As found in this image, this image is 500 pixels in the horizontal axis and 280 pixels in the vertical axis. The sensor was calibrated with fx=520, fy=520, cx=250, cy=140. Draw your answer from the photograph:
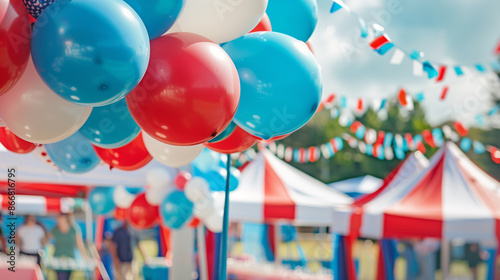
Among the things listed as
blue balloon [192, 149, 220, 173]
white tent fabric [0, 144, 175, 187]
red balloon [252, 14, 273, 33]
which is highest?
red balloon [252, 14, 273, 33]

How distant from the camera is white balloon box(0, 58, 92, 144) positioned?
1.87 metres

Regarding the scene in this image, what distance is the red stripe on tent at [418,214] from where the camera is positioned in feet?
16.9

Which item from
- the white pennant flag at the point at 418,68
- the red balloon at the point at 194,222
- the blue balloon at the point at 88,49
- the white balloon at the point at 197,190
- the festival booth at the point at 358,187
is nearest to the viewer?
the blue balloon at the point at 88,49

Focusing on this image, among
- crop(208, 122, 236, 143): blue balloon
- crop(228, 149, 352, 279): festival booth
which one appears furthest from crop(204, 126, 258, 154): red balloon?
crop(228, 149, 352, 279): festival booth

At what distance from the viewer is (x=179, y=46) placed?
1.77 m

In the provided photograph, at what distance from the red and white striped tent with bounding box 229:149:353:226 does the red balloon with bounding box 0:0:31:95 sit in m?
5.17

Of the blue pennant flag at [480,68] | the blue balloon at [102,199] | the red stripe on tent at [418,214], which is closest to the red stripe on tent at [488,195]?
the red stripe on tent at [418,214]

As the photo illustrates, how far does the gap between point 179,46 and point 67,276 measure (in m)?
6.34

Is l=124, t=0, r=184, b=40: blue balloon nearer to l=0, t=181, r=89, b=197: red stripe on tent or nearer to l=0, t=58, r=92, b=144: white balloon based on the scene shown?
l=0, t=58, r=92, b=144: white balloon

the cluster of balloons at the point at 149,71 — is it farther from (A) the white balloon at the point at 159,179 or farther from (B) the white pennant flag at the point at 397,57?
(A) the white balloon at the point at 159,179

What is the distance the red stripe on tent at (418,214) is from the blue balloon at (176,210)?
2.11 meters

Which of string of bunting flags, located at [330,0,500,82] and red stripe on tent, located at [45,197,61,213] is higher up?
string of bunting flags, located at [330,0,500,82]

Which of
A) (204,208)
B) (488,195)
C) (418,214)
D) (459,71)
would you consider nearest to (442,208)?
(418,214)

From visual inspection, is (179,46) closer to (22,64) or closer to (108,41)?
(108,41)
